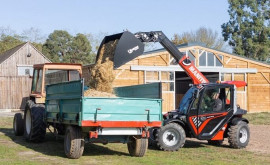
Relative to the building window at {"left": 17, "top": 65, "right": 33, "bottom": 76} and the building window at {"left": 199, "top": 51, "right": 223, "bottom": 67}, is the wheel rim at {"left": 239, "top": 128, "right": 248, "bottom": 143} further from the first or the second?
the building window at {"left": 17, "top": 65, "right": 33, "bottom": 76}

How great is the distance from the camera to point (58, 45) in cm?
5603

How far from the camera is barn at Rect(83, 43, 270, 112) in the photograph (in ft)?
81.0

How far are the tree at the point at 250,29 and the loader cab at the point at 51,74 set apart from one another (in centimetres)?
3824

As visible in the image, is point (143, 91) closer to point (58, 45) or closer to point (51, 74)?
point (51, 74)

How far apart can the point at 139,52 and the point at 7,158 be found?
466 centimetres

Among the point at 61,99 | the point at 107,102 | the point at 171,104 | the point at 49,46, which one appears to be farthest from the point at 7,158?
the point at 49,46

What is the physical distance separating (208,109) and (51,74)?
4.88m

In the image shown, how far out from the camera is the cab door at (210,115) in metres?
12.2

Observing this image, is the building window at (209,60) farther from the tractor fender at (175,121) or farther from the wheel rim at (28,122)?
the wheel rim at (28,122)

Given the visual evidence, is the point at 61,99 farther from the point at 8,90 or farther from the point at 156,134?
the point at 8,90

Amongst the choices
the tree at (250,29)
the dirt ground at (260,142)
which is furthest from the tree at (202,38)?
the dirt ground at (260,142)

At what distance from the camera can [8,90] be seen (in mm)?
29594

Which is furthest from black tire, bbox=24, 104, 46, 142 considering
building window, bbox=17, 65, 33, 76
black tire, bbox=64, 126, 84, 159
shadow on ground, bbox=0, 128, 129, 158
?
building window, bbox=17, 65, 33, 76

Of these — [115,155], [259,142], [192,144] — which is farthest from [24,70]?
[115,155]
